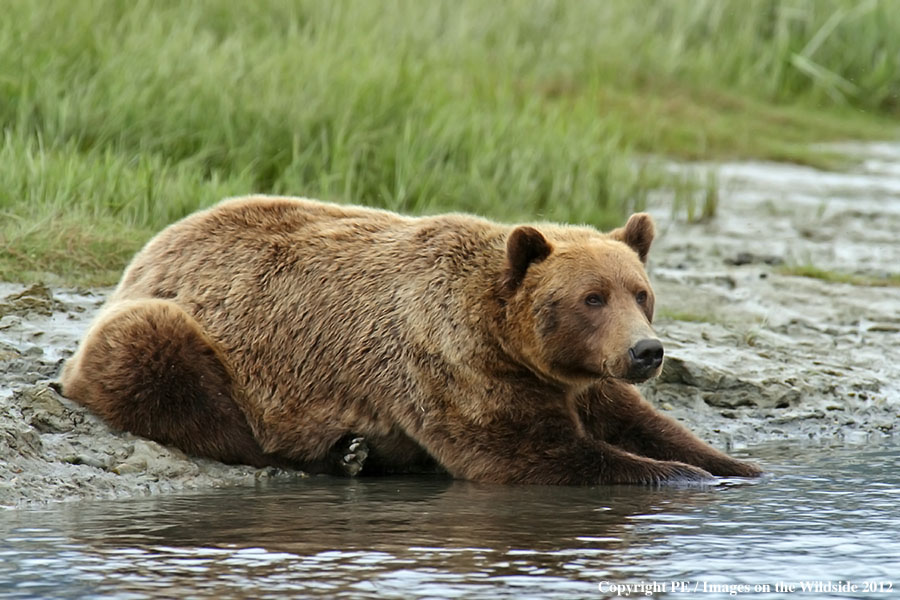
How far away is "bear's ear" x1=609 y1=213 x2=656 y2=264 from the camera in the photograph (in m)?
6.67

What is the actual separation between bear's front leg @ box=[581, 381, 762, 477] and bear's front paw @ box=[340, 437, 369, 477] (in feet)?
3.31

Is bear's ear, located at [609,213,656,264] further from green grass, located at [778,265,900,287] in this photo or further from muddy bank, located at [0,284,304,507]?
green grass, located at [778,265,900,287]

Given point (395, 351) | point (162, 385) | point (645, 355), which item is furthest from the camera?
point (395, 351)

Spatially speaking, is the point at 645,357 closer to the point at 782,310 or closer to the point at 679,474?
the point at 679,474

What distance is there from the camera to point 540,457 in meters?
6.21

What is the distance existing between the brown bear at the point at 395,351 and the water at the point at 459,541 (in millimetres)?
269

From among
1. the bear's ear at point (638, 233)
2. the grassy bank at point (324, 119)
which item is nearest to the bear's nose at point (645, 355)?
the bear's ear at point (638, 233)

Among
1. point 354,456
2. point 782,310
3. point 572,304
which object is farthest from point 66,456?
point 782,310

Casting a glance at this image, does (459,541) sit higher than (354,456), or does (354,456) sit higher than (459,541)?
(354,456)

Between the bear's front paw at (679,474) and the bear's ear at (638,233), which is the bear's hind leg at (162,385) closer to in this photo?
the bear's front paw at (679,474)

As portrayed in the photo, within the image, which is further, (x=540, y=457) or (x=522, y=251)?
(x=522, y=251)

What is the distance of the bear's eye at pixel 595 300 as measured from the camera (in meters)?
6.23

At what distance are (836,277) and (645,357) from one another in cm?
494

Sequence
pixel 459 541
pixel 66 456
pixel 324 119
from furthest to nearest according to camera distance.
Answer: pixel 324 119 → pixel 66 456 → pixel 459 541
